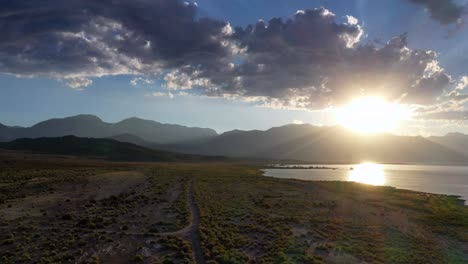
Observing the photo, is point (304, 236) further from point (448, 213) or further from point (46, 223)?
point (448, 213)

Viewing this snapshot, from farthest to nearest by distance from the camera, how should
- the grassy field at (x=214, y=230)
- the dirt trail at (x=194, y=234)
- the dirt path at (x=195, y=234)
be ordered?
the grassy field at (x=214, y=230)
the dirt trail at (x=194, y=234)
the dirt path at (x=195, y=234)

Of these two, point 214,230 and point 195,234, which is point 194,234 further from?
point 214,230

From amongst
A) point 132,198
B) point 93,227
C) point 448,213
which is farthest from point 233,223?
point 448,213

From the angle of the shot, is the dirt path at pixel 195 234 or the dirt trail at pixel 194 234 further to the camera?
the dirt trail at pixel 194 234

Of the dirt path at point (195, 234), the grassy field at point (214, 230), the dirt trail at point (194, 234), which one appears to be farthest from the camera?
the grassy field at point (214, 230)

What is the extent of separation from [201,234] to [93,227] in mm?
10424

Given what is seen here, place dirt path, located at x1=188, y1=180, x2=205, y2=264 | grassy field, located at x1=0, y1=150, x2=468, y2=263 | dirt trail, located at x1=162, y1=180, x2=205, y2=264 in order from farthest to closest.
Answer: grassy field, located at x1=0, y1=150, x2=468, y2=263
dirt trail, located at x1=162, y1=180, x2=205, y2=264
dirt path, located at x1=188, y1=180, x2=205, y2=264

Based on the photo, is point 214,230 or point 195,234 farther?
point 214,230

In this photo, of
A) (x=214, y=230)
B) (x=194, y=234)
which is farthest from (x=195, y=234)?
(x=214, y=230)

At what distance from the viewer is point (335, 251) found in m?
26.8

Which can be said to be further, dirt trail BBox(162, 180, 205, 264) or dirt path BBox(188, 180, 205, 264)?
dirt trail BBox(162, 180, 205, 264)

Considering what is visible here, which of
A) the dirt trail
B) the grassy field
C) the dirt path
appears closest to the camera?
the dirt path

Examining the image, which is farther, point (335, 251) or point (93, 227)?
point (93, 227)

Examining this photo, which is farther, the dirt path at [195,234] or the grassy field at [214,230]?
Answer: the grassy field at [214,230]
